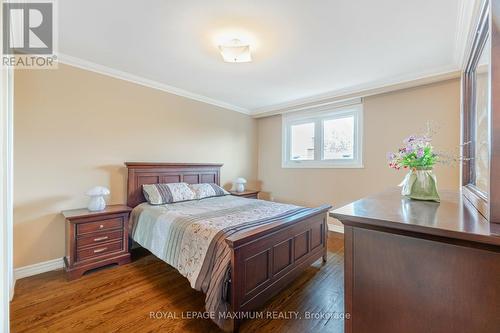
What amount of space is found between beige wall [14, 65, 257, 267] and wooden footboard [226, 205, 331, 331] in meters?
2.22

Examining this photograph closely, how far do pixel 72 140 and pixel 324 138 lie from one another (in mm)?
3842

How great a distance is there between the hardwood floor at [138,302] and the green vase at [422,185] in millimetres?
1177

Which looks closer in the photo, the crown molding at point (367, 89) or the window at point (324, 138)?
the crown molding at point (367, 89)

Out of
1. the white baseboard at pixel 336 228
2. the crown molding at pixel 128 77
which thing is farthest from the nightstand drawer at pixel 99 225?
the white baseboard at pixel 336 228

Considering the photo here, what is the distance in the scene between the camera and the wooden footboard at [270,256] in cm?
163

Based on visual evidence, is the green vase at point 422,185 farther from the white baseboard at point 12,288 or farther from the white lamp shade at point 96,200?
the white baseboard at point 12,288

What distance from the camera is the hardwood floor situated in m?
1.67

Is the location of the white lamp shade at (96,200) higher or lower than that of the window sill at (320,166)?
lower

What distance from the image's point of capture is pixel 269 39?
2174mm

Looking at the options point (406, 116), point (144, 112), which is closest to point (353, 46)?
point (406, 116)

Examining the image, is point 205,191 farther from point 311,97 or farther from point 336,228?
point 311,97

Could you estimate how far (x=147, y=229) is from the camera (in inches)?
101

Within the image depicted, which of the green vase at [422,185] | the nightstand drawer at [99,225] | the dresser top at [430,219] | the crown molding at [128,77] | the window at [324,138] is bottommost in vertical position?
the nightstand drawer at [99,225]

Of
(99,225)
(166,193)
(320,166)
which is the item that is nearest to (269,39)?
(166,193)
